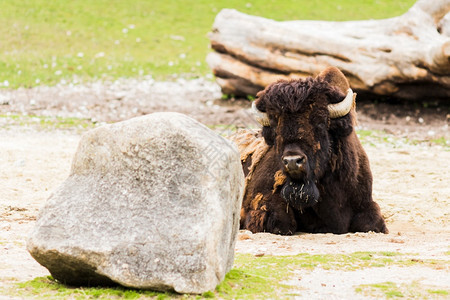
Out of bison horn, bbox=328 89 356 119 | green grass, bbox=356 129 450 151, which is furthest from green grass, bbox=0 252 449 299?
green grass, bbox=356 129 450 151

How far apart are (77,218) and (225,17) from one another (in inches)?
520

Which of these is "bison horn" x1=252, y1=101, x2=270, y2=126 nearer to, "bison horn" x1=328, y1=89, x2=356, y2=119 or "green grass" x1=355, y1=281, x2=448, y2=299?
"bison horn" x1=328, y1=89, x2=356, y2=119

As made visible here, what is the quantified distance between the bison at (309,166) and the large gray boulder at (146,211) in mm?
2479

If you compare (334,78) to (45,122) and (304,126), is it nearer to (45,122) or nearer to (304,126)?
(304,126)

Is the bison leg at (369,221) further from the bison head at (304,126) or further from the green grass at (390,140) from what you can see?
the green grass at (390,140)

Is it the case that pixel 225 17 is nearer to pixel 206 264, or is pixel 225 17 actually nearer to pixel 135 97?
pixel 135 97

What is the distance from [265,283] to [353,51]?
36.5 ft

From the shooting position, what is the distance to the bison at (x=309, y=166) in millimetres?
7695

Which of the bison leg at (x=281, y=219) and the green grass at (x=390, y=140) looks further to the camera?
the green grass at (x=390, y=140)

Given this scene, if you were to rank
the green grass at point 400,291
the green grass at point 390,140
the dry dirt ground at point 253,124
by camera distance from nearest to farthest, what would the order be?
1. the green grass at point 400,291
2. the dry dirt ground at point 253,124
3. the green grass at point 390,140

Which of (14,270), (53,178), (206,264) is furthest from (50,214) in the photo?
(53,178)

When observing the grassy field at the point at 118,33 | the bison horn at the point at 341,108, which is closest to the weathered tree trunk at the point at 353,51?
the grassy field at the point at 118,33

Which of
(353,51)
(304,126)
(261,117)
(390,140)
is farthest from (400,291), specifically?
(353,51)

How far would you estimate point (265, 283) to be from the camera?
5.36 meters
